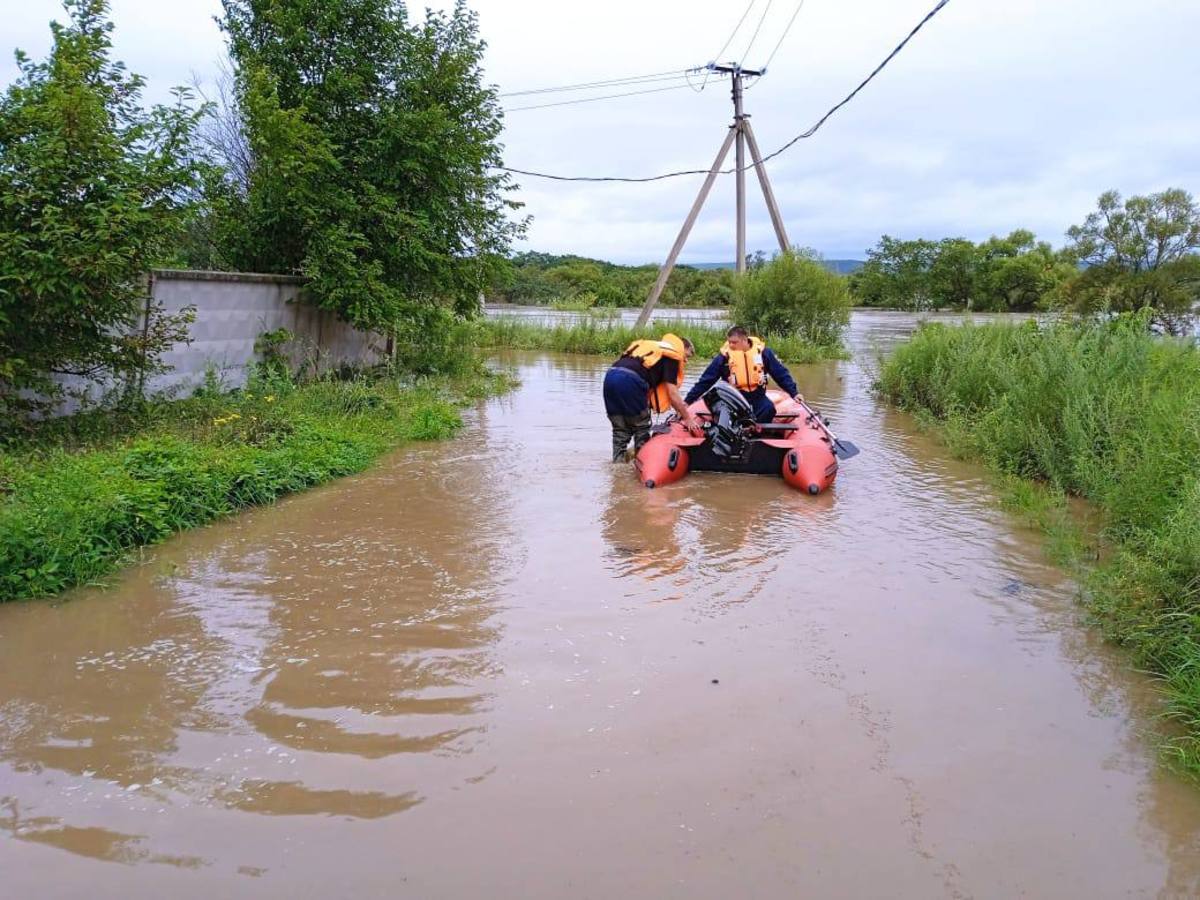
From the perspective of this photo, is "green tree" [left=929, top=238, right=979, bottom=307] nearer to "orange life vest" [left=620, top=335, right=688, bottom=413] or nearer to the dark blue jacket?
the dark blue jacket

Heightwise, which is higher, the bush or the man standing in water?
the bush

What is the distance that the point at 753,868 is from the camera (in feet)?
9.21

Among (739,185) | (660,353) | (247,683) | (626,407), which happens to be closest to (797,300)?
(739,185)

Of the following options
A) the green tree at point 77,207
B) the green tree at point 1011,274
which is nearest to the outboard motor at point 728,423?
the green tree at point 77,207

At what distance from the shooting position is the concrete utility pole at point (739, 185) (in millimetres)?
21469

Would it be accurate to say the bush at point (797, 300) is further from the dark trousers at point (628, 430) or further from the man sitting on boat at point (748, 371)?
the dark trousers at point (628, 430)

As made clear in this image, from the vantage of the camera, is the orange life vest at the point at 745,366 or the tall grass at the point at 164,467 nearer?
the tall grass at the point at 164,467

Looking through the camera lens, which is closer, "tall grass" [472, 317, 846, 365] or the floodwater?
the floodwater

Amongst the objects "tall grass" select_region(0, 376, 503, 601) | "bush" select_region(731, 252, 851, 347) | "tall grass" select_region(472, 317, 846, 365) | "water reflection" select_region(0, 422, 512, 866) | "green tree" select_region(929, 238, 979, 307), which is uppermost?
"green tree" select_region(929, 238, 979, 307)

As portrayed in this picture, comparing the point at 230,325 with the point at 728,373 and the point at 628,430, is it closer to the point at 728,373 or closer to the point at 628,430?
the point at 628,430

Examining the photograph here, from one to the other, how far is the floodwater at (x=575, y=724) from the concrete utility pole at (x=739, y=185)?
16888mm

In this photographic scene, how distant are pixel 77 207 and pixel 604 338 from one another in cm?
1608

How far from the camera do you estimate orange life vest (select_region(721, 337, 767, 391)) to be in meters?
8.99

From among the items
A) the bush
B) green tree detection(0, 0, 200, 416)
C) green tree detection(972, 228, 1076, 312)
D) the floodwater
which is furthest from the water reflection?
green tree detection(972, 228, 1076, 312)
